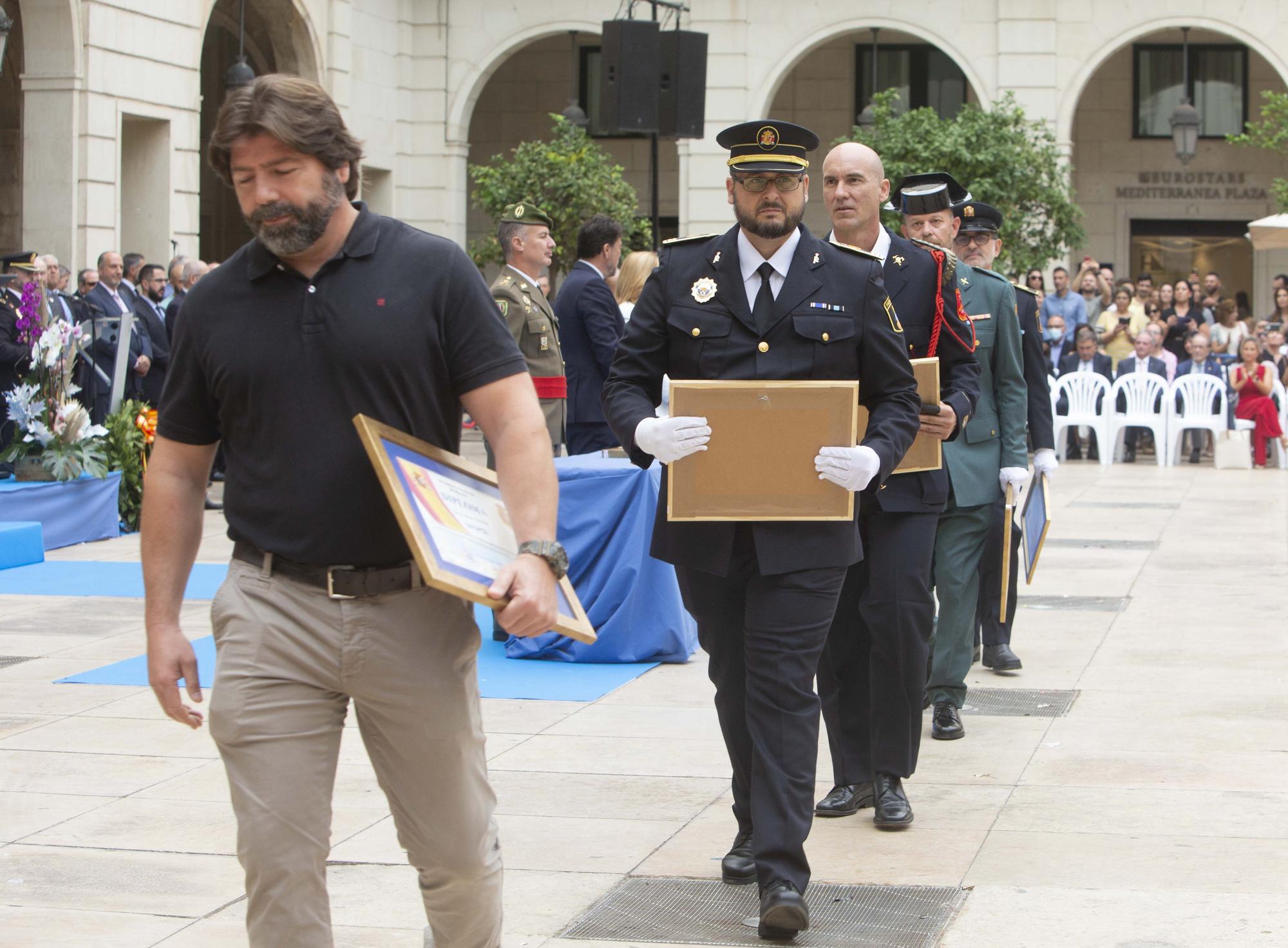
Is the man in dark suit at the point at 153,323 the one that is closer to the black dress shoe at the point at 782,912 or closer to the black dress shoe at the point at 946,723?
the black dress shoe at the point at 946,723

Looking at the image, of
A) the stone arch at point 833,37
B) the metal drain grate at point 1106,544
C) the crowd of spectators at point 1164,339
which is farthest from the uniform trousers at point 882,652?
the stone arch at point 833,37

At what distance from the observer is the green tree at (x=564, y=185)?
876 inches

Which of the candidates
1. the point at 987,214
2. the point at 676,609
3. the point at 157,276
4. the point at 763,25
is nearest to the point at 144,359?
the point at 157,276

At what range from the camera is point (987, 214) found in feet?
24.7

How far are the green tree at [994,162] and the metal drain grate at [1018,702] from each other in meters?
15.7

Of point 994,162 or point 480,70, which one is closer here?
point 994,162

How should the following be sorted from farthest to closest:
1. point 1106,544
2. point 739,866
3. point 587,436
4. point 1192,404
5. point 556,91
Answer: point 556,91
point 1192,404
point 1106,544
point 587,436
point 739,866

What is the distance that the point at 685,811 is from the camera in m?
5.65

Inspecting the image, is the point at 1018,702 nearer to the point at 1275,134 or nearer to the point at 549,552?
the point at 549,552

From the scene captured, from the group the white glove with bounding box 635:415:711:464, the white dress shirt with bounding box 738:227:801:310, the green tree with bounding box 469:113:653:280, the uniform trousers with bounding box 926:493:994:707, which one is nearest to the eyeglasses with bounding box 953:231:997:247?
the uniform trousers with bounding box 926:493:994:707

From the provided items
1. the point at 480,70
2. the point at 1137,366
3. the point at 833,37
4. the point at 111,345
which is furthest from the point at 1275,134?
the point at 111,345

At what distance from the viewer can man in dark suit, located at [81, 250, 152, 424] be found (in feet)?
45.5

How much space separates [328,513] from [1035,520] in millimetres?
5302

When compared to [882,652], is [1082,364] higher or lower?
higher
